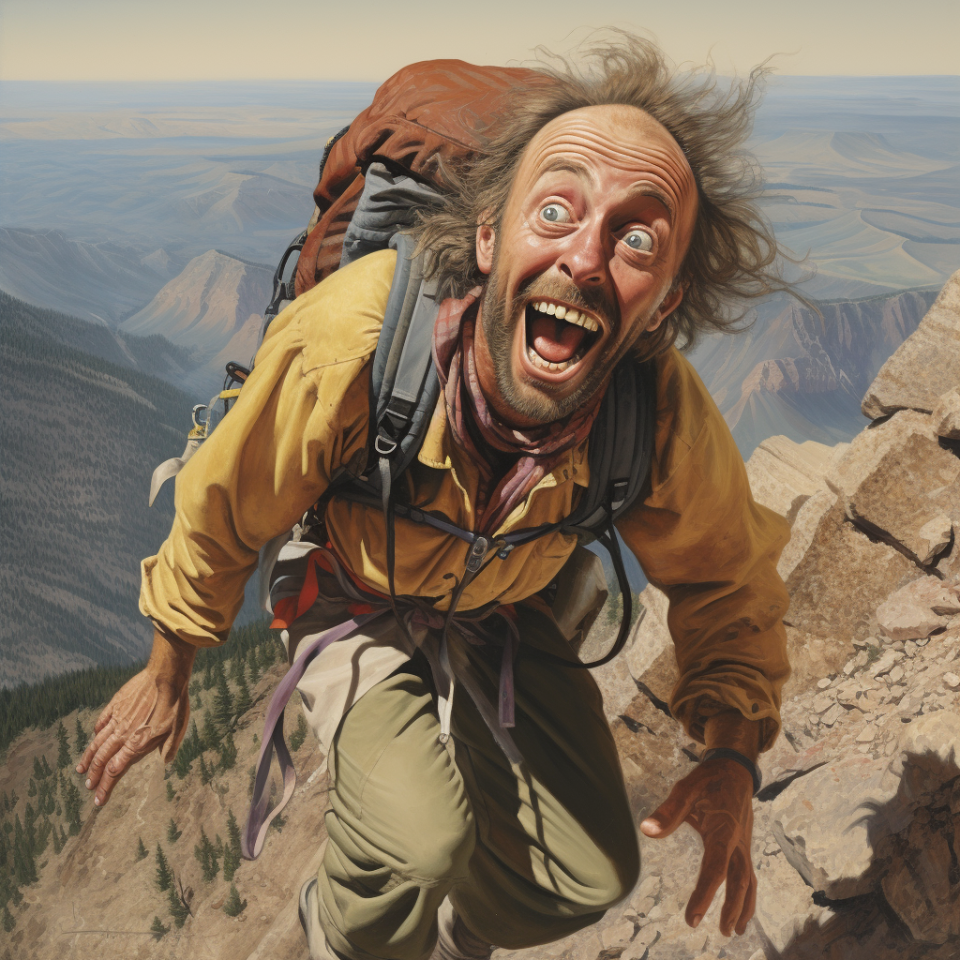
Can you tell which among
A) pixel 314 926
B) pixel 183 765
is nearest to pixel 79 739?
pixel 183 765

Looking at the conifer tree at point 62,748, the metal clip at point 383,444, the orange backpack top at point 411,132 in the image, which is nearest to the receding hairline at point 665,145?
the orange backpack top at point 411,132

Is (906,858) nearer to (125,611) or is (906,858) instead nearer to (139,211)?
(125,611)

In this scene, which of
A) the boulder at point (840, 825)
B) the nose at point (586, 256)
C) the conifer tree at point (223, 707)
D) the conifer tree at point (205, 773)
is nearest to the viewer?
the nose at point (586, 256)

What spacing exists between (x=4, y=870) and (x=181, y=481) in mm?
1931

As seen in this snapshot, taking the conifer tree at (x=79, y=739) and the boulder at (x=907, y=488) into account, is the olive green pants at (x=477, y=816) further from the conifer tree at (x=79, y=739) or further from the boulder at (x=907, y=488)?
the conifer tree at (x=79, y=739)

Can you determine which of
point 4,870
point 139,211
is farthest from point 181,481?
point 139,211

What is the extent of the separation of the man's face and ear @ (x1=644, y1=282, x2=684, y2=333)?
0.03 m

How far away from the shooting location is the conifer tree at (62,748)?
2815mm

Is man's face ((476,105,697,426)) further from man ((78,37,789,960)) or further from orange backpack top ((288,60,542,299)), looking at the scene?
orange backpack top ((288,60,542,299))

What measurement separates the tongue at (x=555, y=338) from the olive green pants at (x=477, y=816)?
58 centimetres

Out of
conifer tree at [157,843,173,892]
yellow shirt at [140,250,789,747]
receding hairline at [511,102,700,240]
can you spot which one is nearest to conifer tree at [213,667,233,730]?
conifer tree at [157,843,173,892]

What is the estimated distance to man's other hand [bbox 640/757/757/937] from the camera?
1.38m

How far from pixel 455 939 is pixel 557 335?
3.84ft

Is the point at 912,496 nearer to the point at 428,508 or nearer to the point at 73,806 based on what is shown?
the point at 428,508
